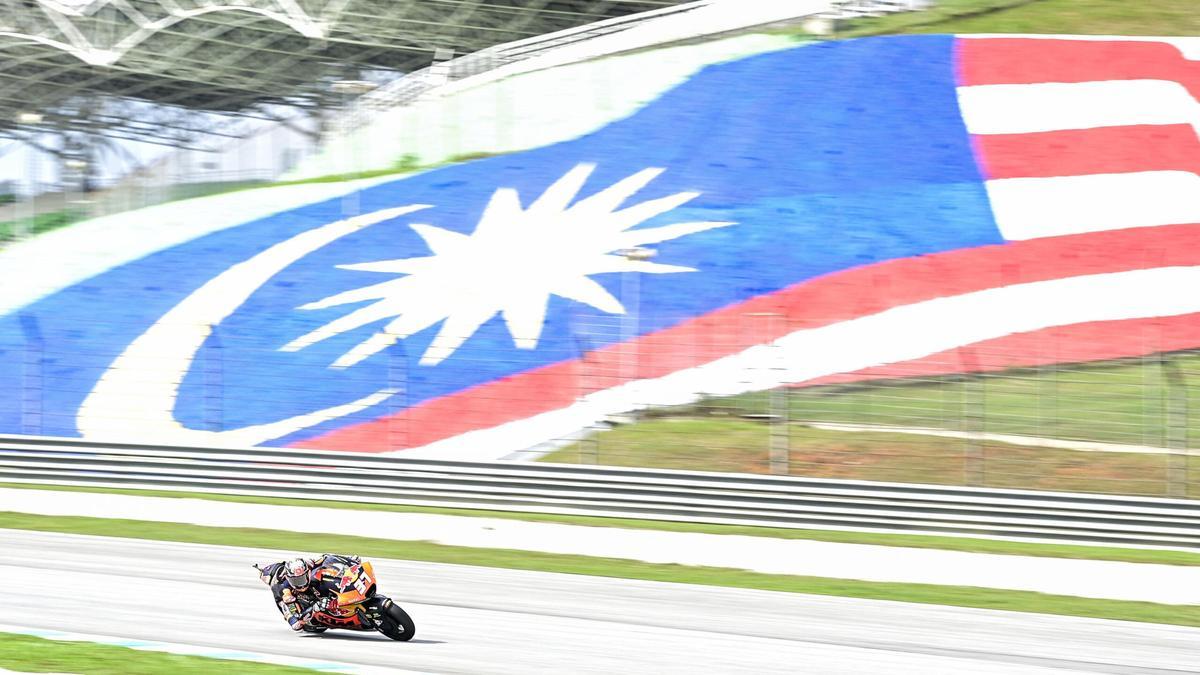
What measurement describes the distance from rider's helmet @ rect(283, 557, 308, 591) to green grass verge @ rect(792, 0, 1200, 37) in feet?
95.7

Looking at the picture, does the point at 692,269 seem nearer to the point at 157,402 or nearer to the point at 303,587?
the point at 157,402

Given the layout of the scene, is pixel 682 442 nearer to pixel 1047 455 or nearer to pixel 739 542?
pixel 739 542

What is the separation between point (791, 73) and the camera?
3422cm

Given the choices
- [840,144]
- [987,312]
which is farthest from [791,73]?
[987,312]

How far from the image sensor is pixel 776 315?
24.7m

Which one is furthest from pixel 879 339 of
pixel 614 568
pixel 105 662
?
pixel 105 662

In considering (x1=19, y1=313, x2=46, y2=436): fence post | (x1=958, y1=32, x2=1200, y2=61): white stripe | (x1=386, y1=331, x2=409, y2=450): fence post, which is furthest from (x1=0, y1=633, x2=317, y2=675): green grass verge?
(x1=958, y1=32, x2=1200, y2=61): white stripe

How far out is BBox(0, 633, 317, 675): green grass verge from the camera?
8.46 meters

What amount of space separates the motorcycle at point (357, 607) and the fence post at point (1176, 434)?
1167 cm

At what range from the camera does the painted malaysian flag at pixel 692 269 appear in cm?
2117

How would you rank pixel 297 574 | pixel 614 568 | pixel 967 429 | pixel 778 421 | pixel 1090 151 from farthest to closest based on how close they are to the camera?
pixel 1090 151 < pixel 778 421 < pixel 967 429 < pixel 614 568 < pixel 297 574

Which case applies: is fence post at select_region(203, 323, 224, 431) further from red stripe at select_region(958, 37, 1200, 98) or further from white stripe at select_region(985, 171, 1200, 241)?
red stripe at select_region(958, 37, 1200, 98)

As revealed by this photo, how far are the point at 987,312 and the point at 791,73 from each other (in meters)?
11.8

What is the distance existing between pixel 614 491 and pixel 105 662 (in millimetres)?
10371
